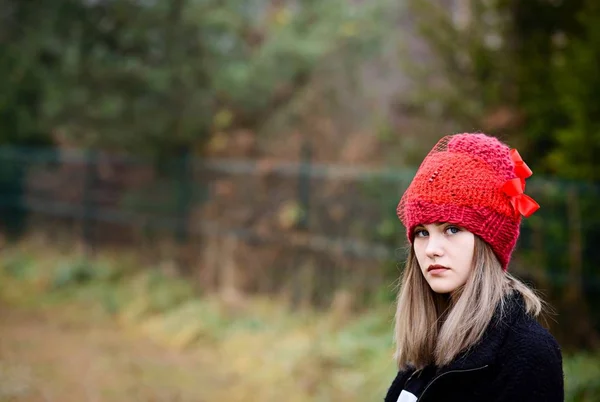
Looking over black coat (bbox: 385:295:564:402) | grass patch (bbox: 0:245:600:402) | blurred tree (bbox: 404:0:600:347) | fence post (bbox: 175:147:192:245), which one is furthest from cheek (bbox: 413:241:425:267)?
fence post (bbox: 175:147:192:245)

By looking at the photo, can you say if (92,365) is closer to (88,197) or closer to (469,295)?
(88,197)

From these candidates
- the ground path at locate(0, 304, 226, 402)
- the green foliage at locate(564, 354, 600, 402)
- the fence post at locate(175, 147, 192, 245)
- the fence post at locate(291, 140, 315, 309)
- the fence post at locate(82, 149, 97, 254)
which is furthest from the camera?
the fence post at locate(82, 149, 97, 254)

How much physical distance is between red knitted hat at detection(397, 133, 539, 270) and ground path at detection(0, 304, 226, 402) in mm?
4680

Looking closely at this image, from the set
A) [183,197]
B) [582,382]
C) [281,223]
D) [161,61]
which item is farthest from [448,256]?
[183,197]

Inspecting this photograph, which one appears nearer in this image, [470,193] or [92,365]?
[470,193]

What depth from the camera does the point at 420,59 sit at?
11211 mm

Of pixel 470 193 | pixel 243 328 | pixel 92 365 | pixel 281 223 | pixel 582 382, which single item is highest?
pixel 470 193

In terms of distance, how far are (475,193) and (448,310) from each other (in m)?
0.34

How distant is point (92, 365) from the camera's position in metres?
7.05

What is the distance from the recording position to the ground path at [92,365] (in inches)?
245

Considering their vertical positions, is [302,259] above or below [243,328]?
above

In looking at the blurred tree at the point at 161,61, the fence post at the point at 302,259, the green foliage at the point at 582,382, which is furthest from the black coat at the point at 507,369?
the blurred tree at the point at 161,61

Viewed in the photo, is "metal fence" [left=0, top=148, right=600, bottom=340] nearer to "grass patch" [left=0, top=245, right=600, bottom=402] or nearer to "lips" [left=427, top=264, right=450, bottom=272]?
"grass patch" [left=0, top=245, right=600, bottom=402]

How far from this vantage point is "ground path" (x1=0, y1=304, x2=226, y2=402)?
245 inches
